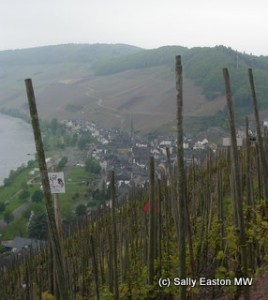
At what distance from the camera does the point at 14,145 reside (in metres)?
74.7

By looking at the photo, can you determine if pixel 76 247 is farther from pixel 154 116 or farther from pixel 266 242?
pixel 154 116

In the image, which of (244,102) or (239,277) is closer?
(239,277)

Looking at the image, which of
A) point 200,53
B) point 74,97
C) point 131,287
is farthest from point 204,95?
point 131,287

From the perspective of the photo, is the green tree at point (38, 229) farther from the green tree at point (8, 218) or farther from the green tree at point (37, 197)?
the green tree at point (37, 197)

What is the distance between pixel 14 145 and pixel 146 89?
36653mm

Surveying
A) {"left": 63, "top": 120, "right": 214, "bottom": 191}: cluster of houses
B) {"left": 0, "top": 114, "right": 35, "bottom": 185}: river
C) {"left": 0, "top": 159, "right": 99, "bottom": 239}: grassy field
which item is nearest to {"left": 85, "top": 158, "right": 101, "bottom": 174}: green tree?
{"left": 0, "top": 159, "right": 99, "bottom": 239}: grassy field

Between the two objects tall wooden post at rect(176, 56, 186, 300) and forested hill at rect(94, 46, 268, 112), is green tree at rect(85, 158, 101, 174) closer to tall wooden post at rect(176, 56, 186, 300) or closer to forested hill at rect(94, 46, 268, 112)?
forested hill at rect(94, 46, 268, 112)

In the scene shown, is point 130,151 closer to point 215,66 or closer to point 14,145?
point 14,145

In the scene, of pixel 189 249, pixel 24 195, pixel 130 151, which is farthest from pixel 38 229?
pixel 130 151

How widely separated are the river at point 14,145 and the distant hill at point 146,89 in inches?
381

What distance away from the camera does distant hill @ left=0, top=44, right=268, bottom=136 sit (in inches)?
2842

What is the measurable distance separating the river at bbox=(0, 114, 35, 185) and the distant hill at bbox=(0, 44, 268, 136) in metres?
9.67

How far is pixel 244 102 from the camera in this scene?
64.1 metres

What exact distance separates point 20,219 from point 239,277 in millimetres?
34496
